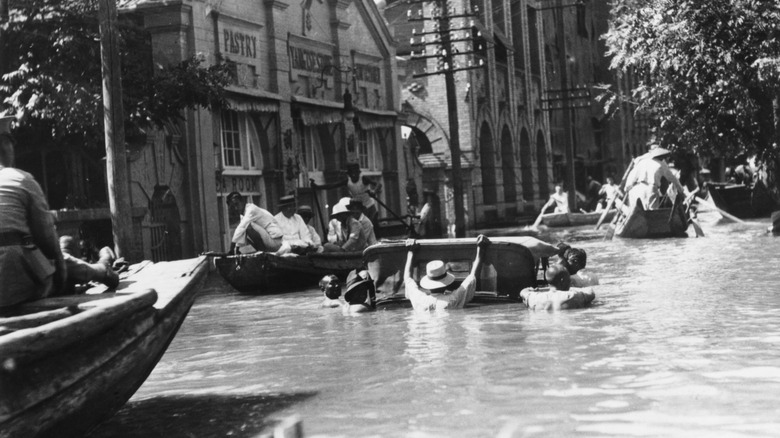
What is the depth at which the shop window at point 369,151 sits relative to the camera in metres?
33.4

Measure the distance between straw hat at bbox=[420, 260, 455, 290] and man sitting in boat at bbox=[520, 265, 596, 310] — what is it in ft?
2.75

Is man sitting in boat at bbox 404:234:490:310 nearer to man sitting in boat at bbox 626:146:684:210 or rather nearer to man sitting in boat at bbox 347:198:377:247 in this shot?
man sitting in boat at bbox 347:198:377:247

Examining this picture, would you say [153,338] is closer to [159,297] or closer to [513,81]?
[159,297]

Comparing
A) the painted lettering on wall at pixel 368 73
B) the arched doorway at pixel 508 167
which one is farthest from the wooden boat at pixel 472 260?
the arched doorway at pixel 508 167

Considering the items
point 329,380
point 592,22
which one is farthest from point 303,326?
point 592,22

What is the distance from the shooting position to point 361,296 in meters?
14.3

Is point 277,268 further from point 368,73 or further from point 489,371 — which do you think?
point 368,73

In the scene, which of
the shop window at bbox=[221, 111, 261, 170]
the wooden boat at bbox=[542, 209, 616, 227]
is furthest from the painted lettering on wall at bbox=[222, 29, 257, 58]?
the wooden boat at bbox=[542, 209, 616, 227]

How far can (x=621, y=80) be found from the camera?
222 feet

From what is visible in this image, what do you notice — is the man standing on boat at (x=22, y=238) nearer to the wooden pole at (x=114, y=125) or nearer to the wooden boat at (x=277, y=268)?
the wooden pole at (x=114, y=125)

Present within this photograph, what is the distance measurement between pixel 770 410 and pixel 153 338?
3.81 m

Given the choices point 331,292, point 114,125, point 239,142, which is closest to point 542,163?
point 239,142

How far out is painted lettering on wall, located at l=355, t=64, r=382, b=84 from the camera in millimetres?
33000

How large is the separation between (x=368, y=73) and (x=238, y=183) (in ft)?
29.8
